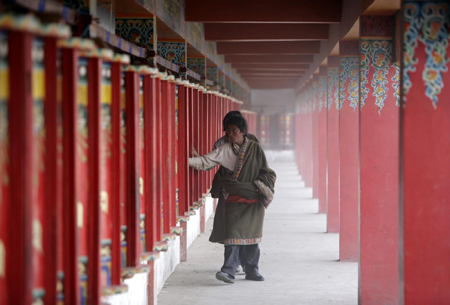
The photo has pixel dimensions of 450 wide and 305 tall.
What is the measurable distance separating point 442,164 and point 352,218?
374 centimetres

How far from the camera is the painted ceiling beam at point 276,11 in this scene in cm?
682

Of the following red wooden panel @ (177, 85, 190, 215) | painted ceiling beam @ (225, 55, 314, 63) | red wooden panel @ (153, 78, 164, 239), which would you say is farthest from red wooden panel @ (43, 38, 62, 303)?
painted ceiling beam @ (225, 55, 314, 63)

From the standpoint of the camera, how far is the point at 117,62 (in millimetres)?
2621

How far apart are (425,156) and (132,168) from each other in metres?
1.82

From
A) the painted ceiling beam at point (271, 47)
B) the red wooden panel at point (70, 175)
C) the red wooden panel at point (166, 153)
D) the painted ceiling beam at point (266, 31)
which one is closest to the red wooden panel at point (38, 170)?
the red wooden panel at point (70, 175)

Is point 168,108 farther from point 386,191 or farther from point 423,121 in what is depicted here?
point 386,191

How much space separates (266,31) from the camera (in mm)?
8398

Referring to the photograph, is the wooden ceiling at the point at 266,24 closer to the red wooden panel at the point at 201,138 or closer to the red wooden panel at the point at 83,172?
the red wooden panel at the point at 201,138

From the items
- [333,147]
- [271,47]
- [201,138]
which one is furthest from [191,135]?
[271,47]

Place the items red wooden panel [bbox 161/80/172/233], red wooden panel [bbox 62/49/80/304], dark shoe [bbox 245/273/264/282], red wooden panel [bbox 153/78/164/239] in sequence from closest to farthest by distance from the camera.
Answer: red wooden panel [bbox 62/49/80/304] < red wooden panel [bbox 153/78/164/239] < red wooden panel [bbox 161/80/172/233] < dark shoe [bbox 245/273/264/282]

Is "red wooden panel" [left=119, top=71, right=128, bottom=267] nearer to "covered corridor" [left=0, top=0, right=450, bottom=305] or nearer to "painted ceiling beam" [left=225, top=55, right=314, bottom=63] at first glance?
"covered corridor" [left=0, top=0, right=450, bottom=305]

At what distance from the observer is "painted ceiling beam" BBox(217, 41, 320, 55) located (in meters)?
10.1

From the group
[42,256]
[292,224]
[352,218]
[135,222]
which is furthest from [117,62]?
[292,224]

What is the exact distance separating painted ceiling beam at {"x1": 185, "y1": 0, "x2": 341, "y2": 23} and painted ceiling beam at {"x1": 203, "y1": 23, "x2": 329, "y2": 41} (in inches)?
57.8
